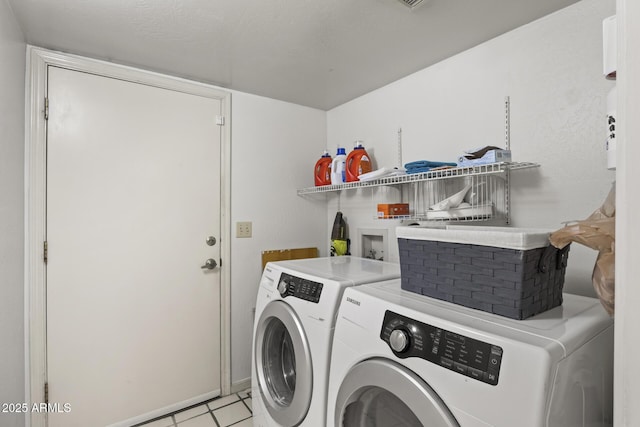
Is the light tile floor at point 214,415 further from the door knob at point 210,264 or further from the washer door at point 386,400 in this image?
the washer door at point 386,400

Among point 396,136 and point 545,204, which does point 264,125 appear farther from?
point 545,204

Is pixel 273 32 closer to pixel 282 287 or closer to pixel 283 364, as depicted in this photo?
pixel 282 287

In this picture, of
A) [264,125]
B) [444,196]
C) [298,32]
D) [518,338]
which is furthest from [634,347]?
[264,125]

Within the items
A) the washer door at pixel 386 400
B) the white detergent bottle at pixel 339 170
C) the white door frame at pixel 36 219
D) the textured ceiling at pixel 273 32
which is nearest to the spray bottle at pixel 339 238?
the white detergent bottle at pixel 339 170

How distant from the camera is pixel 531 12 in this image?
4.26 ft

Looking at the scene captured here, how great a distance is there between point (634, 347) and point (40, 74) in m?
2.36

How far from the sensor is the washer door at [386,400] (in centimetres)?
74

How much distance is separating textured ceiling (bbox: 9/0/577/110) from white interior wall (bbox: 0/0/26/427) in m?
0.20

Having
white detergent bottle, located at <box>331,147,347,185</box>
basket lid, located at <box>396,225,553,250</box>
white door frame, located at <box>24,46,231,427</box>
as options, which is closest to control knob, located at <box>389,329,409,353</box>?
basket lid, located at <box>396,225,553,250</box>

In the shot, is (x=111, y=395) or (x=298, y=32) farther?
(x=111, y=395)

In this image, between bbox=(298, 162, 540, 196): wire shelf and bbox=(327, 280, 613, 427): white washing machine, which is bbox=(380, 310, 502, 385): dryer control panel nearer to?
bbox=(327, 280, 613, 427): white washing machine

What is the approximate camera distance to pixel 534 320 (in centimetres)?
82

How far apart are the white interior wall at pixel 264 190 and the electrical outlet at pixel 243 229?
0.10 ft

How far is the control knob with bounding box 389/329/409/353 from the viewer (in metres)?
0.83
